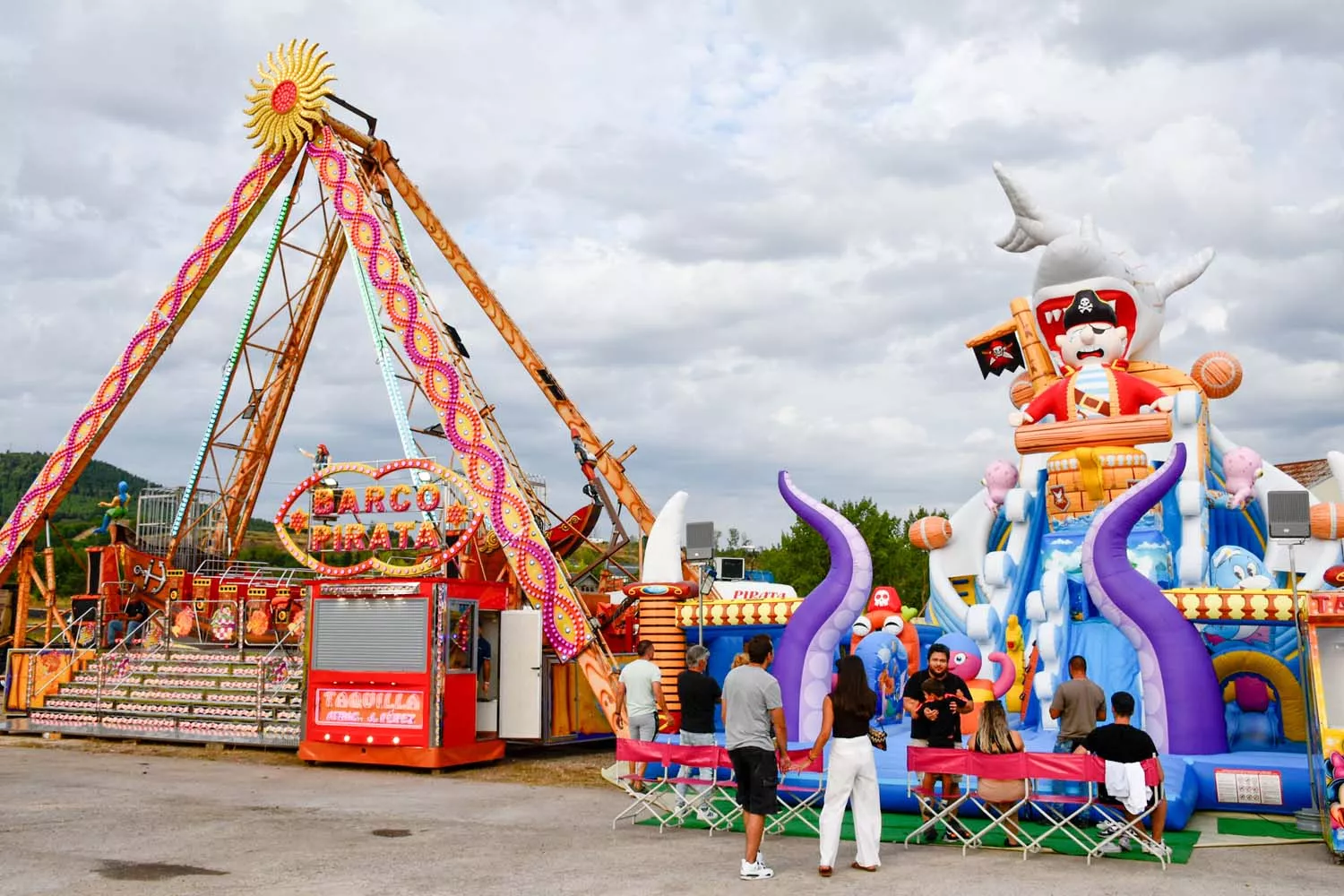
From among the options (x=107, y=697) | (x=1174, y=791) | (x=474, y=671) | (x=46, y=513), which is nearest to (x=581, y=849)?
(x=1174, y=791)

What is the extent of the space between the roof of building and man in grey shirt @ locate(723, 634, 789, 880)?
96.8 ft

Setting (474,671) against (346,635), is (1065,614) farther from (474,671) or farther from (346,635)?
(346,635)

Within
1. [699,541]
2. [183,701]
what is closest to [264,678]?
[183,701]

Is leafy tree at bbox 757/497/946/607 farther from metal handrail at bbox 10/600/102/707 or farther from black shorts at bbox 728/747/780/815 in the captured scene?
black shorts at bbox 728/747/780/815

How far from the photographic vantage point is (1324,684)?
8.80m

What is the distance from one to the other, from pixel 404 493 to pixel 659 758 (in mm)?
6975

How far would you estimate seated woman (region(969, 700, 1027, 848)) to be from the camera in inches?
323

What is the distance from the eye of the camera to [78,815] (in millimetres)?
10125

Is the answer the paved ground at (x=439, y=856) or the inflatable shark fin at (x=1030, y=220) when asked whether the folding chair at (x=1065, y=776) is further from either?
the inflatable shark fin at (x=1030, y=220)

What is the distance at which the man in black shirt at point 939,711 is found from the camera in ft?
28.1

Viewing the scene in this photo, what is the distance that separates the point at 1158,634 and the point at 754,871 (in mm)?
5205

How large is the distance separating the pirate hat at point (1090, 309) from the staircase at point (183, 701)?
36.1 ft

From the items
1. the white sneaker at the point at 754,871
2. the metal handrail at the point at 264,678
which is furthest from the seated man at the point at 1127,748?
the metal handrail at the point at 264,678

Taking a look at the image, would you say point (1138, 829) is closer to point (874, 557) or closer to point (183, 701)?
point (183, 701)
